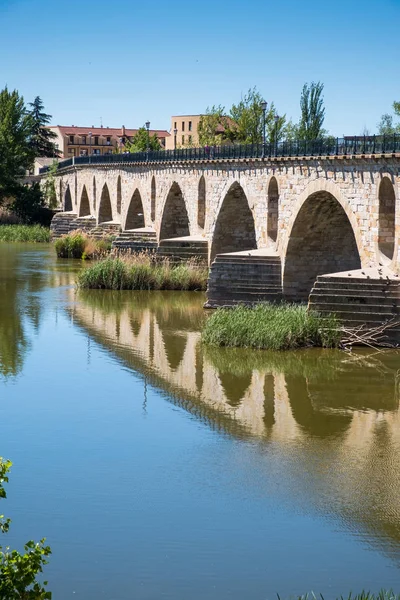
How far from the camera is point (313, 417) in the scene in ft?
54.7

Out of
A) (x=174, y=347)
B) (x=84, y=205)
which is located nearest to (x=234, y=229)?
(x=174, y=347)

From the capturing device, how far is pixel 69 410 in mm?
16828

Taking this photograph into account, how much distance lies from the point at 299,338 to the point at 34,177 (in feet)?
227

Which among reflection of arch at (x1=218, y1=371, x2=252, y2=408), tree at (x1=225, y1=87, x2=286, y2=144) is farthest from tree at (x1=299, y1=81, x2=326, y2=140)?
reflection of arch at (x1=218, y1=371, x2=252, y2=408)

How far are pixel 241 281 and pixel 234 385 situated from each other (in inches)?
346

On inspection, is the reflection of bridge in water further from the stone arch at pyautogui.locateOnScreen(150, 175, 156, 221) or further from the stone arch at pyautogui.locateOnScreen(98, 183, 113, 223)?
the stone arch at pyautogui.locateOnScreen(98, 183, 113, 223)

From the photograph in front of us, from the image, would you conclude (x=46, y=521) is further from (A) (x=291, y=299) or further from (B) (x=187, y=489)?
(A) (x=291, y=299)

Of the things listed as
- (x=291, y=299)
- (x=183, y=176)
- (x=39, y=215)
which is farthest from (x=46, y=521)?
(x=39, y=215)

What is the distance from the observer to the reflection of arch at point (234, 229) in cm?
3566

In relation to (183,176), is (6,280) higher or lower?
lower

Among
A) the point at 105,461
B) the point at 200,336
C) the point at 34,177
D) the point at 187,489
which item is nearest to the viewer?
the point at 187,489

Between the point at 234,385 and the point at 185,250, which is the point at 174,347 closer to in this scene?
the point at 234,385

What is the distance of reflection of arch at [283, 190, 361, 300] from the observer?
93.2 feet

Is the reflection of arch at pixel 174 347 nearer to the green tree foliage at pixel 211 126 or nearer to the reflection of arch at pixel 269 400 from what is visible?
the reflection of arch at pixel 269 400
